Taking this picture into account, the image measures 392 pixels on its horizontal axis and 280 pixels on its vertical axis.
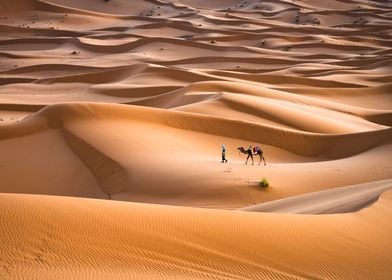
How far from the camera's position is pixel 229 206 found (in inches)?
289

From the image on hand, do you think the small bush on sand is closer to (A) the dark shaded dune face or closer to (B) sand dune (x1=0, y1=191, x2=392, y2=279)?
(A) the dark shaded dune face

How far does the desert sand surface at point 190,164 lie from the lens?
381cm

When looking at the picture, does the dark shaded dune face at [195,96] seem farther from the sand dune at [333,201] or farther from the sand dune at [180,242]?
the sand dune at [180,242]

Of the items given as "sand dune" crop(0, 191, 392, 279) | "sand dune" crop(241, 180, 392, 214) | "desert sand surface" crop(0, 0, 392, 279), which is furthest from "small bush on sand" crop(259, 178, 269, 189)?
"sand dune" crop(0, 191, 392, 279)

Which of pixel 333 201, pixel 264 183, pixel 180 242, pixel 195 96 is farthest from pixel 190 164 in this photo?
pixel 195 96

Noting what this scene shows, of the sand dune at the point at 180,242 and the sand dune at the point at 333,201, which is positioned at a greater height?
the sand dune at the point at 180,242

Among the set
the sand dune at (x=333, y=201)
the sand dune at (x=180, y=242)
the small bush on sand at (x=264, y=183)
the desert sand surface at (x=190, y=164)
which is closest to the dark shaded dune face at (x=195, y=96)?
the desert sand surface at (x=190, y=164)

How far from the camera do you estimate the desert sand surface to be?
12.5 ft

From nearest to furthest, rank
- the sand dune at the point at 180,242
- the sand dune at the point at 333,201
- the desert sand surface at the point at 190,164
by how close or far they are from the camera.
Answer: the sand dune at the point at 180,242 → the desert sand surface at the point at 190,164 → the sand dune at the point at 333,201

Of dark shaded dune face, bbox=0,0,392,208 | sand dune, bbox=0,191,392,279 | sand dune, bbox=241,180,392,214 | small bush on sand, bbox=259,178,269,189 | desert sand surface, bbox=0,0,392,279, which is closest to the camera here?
sand dune, bbox=0,191,392,279

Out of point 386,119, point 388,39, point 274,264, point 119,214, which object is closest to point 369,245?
point 274,264

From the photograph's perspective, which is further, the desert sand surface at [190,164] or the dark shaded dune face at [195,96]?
the dark shaded dune face at [195,96]

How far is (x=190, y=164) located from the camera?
28.7 feet

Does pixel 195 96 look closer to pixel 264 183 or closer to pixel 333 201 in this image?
pixel 264 183
